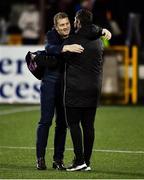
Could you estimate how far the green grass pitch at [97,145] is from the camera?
11.2 m

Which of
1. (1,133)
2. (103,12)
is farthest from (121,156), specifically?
(103,12)

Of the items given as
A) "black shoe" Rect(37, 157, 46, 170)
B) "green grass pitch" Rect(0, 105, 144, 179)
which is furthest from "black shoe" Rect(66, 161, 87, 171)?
"black shoe" Rect(37, 157, 46, 170)

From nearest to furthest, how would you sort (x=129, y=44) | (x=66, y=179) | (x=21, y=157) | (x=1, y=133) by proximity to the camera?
(x=66, y=179) → (x=21, y=157) → (x=1, y=133) → (x=129, y=44)

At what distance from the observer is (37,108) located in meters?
20.2

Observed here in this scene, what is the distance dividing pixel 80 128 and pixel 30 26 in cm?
1236

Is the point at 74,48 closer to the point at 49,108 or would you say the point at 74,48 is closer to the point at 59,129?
the point at 49,108

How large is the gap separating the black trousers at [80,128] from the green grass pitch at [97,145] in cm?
26

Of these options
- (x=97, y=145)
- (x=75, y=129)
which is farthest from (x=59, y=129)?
(x=97, y=145)

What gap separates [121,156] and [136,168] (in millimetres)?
1288

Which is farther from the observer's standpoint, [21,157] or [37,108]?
[37,108]

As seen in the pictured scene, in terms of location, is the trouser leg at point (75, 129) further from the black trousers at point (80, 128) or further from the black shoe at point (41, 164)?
the black shoe at point (41, 164)

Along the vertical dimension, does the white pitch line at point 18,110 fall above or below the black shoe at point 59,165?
below

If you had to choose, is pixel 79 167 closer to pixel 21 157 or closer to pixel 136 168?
pixel 136 168

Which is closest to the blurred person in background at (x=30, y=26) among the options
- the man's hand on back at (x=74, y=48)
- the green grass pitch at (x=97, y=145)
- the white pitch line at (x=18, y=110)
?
the green grass pitch at (x=97, y=145)
